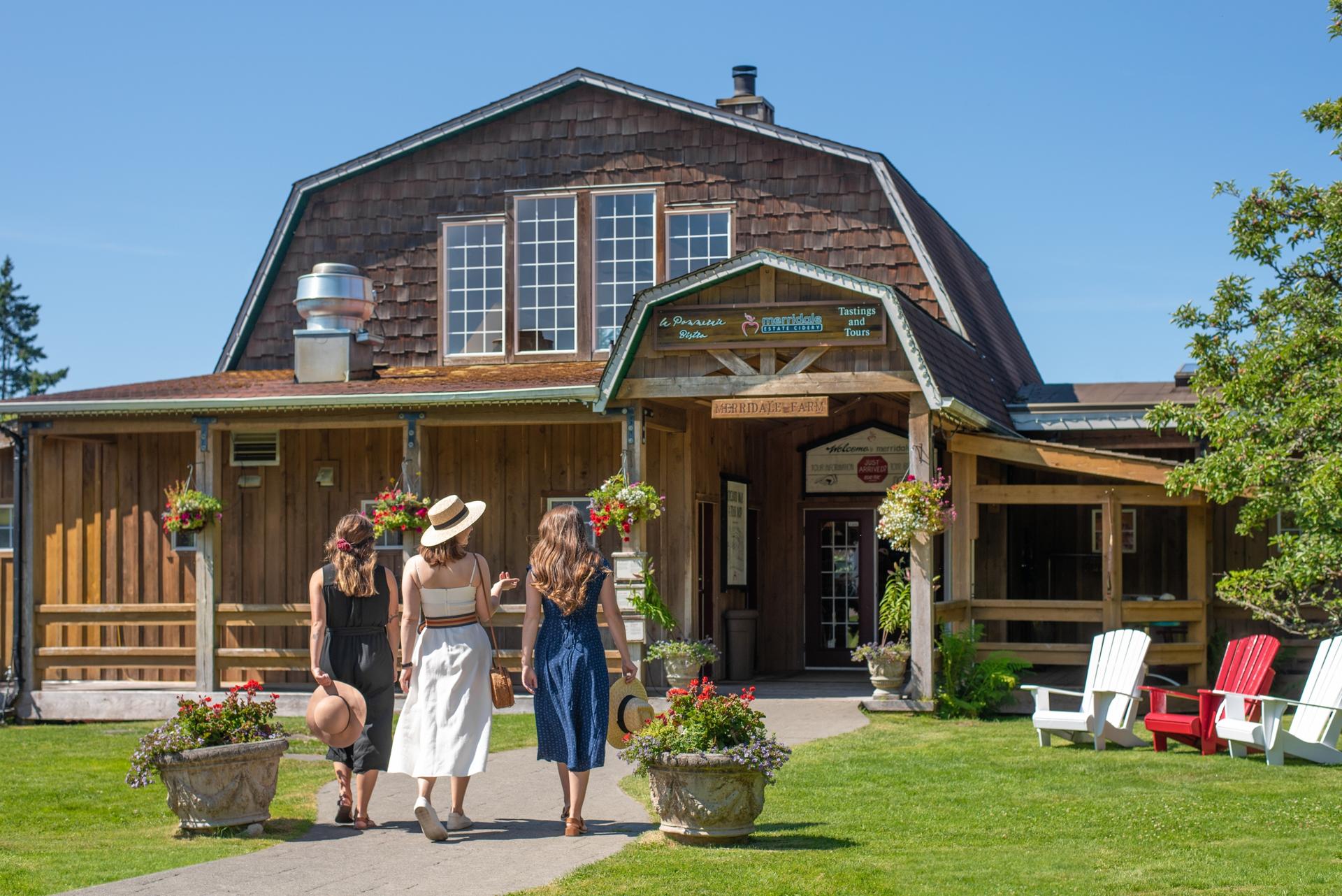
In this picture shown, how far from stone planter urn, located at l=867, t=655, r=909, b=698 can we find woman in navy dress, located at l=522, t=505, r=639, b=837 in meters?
6.22

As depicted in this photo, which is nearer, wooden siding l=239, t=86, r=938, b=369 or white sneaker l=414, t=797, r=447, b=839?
white sneaker l=414, t=797, r=447, b=839

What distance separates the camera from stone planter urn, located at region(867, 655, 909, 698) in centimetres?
1433

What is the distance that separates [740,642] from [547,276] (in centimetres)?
496

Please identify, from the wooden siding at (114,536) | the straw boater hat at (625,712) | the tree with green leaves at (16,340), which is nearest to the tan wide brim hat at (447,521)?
the straw boater hat at (625,712)

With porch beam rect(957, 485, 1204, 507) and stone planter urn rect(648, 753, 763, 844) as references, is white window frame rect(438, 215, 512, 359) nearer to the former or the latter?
porch beam rect(957, 485, 1204, 507)

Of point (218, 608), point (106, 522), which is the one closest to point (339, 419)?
point (218, 608)

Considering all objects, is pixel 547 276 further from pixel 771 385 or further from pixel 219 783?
pixel 219 783

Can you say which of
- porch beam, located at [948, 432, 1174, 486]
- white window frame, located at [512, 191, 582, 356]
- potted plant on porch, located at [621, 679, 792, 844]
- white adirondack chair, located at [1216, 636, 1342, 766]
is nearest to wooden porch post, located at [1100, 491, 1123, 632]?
porch beam, located at [948, 432, 1174, 486]

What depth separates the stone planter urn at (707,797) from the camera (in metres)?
7.86

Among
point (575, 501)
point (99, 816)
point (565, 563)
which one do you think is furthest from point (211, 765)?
point (575, 501)

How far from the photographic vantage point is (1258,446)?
12773 mm

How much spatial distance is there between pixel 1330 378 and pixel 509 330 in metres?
9.68

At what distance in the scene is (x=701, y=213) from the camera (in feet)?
60.6

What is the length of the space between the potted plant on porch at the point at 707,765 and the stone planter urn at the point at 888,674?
6375mm
